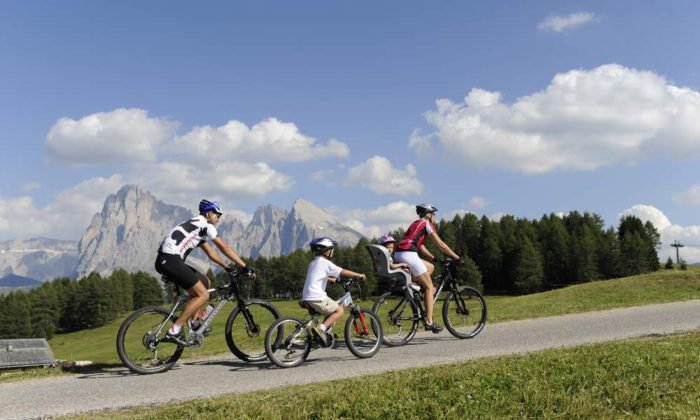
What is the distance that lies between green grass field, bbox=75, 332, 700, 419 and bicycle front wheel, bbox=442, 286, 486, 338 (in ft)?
15.5

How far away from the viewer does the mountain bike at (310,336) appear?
9820mm

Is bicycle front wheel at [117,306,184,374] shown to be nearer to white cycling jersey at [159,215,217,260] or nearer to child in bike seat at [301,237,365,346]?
white cycling jersey at [159,215,217,260]

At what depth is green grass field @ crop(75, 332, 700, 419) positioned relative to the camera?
236 inches

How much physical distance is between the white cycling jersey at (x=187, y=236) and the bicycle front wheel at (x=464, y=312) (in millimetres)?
6025

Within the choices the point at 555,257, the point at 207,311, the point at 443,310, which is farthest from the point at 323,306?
the point at 555,257

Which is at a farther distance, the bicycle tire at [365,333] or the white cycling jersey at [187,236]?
the bicycle tire at [365,333]

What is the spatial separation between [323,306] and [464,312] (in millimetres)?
4693

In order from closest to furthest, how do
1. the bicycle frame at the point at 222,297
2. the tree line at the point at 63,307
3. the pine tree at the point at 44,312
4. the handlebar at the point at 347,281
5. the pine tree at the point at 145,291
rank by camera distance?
the bicycle frame at the point at 222,297
the handlebar at the point at 347,281
the tree line at the point at 63,307
the pine tree at the point at 44,312
the pine tree at the point at 145,291

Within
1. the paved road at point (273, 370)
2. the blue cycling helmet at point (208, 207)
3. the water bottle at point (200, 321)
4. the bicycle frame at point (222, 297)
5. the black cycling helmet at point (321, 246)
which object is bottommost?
the paved road at point (273, 370)

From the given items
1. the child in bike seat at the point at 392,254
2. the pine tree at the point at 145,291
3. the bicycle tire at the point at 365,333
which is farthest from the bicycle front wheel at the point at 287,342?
the pine tree at the point at 145,291

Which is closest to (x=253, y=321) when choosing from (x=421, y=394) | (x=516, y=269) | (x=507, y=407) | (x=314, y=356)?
(x=314, y=356)

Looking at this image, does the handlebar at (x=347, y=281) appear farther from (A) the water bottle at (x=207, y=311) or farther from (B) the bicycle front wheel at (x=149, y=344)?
(B) the bicycle front wheel at (x=149, y=344)

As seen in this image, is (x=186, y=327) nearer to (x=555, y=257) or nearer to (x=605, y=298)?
(x=605, y=298)

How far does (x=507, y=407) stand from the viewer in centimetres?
610
